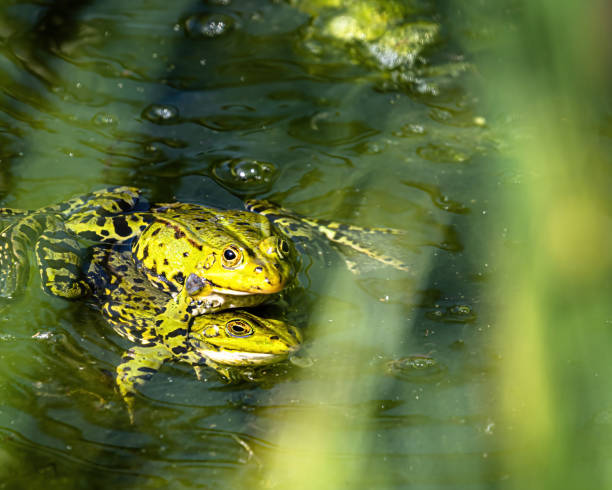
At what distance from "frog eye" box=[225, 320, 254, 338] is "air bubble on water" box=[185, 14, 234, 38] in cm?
227

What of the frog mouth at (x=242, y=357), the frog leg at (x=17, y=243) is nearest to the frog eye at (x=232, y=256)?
the frog mouth at (x=242, y=357)

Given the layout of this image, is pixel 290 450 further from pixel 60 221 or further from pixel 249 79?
pixel 249 79

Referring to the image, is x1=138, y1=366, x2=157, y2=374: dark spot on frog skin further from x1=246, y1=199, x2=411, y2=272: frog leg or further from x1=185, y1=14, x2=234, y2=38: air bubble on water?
x1=185, y1=14, x2=234, y2=38: air bubble on water

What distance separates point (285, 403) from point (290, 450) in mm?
255

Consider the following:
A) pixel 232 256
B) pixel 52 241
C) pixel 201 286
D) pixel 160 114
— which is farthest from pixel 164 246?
pixel 160 114

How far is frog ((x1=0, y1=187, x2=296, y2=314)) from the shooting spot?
102 inches

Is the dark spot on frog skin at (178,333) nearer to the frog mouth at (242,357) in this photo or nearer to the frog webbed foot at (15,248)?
the frog mouth at (242,357)

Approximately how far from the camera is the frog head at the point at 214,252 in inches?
101

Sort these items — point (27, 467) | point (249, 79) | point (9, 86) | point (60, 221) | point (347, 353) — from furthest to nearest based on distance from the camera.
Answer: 1. point (249, 79)
2. point (9, 86)
3. point (60, 221)
4. point (347, 353)
5. point (27, 467)

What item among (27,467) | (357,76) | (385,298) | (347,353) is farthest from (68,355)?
(357,76)

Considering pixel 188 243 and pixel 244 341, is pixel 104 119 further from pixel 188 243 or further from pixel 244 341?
pixel 244 341

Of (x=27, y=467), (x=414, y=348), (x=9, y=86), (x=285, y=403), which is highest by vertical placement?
(x=9, y=86)

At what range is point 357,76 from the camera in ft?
12.5

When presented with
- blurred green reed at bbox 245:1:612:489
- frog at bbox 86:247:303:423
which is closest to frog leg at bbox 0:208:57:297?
frog at bbox 86:247:303:423
